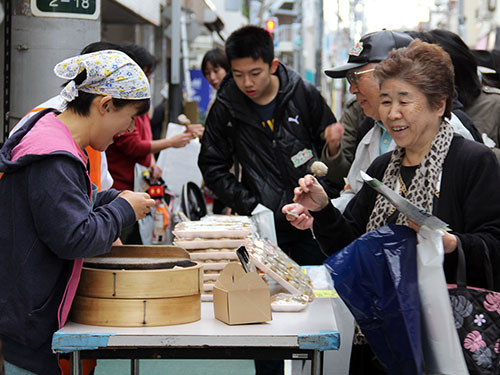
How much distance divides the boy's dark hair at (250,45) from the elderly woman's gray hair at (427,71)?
2.02 m

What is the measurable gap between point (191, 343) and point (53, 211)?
677mm

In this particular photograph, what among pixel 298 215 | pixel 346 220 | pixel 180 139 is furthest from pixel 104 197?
pixel 180 139

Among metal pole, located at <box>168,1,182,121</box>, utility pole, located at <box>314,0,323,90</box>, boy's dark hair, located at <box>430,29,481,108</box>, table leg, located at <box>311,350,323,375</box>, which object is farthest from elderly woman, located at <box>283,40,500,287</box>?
utility pole, located at <box>314,0,323,90</box>

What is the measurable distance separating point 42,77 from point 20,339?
247 centimetres

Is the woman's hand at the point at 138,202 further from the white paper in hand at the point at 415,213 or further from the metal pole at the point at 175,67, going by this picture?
the metal pole at the point at 175,67

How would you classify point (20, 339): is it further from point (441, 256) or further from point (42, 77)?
point (42, 77)

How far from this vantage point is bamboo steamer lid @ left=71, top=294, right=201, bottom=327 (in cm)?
270

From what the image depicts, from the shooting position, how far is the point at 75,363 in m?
2.62

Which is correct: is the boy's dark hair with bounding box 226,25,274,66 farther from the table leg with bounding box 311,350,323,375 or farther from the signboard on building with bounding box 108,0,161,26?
the signboard on building with bounding box 108,0,161,26

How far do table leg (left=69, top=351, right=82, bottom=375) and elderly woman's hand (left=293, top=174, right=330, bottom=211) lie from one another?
42.6 inches

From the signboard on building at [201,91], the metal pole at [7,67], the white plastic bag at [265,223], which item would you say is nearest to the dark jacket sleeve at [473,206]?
the white plastic bag at [265,223]

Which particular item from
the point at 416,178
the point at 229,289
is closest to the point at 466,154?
the point at 416,178

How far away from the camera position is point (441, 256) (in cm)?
235

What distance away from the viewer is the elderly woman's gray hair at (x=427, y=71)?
2.87 metres
